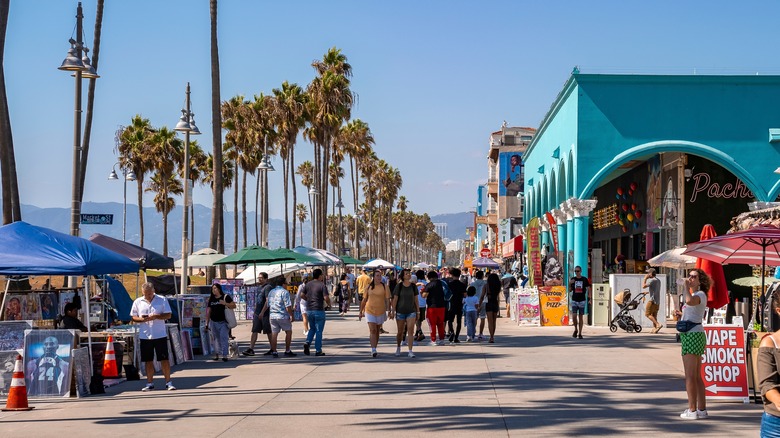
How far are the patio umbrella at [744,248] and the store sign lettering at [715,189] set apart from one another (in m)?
19.0

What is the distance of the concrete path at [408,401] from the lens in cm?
1097

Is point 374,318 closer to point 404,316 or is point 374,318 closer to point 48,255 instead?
point 404,316

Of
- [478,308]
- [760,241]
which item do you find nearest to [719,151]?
[478,308]

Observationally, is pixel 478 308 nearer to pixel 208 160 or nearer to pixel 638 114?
pixel 638 114

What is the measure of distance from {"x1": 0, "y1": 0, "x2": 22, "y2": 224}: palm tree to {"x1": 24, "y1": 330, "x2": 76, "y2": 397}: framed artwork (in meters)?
8.52

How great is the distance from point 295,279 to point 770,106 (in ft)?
74.4

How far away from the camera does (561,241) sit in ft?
124

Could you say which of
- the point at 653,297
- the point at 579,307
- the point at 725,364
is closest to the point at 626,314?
the point at 653,297

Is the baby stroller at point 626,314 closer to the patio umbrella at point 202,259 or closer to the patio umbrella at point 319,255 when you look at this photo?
the patio umbrella at point 319,255

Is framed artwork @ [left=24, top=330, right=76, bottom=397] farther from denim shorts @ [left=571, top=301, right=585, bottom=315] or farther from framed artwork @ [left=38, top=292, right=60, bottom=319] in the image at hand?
denim shorts @ [left=571, top=301, right=585, bottom=315]

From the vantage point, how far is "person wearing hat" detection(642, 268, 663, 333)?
86.2ft

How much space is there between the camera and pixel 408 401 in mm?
13102

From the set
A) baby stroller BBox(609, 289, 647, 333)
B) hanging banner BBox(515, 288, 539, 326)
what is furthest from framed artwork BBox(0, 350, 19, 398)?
hanging banner BBox(515, 288, 539, 326)

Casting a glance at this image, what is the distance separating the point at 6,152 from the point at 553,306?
15.6 m
